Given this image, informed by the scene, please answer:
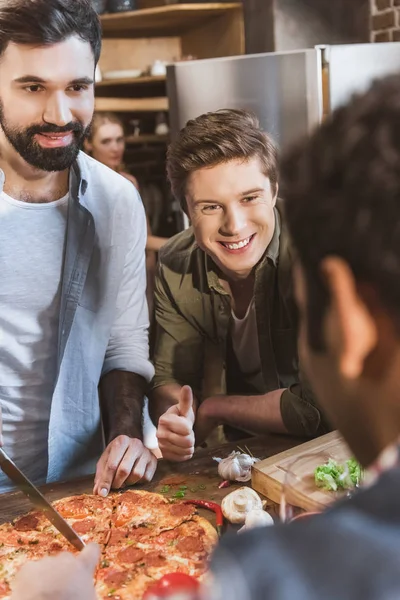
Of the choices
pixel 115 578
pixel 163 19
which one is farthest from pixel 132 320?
pixel 163 19

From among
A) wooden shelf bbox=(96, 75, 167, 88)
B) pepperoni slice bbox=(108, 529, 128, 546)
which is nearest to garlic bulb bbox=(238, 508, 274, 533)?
pepperoni slice bbox=(108, 529, 128, 546)

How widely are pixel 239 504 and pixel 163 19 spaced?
3479mm

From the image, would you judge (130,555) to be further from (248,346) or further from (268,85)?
(268,85)

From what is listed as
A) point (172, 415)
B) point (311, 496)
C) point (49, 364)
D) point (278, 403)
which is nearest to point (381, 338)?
point (311, 496)

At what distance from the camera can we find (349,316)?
1.70 feet

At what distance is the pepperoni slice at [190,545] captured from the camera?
1300 mm

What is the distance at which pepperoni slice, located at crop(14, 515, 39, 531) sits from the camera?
4.50ft

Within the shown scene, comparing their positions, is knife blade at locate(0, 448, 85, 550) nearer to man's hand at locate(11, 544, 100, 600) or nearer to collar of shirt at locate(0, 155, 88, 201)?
man's hand at locate(11, 544, 100, 600)

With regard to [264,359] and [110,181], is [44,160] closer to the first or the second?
[110,181]

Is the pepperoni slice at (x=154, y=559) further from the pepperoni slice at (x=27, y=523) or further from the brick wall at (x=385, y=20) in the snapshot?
the brick wall at (x=385, y=20)

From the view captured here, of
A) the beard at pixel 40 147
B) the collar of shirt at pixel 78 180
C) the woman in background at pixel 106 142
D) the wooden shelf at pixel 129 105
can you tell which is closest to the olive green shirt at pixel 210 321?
the collar of shirt at pixel 78 180

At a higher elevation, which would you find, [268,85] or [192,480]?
[268,85]

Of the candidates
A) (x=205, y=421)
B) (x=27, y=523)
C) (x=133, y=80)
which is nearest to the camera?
(x=27, y=523)

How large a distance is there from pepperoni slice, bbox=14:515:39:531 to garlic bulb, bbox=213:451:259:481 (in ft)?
1.34
